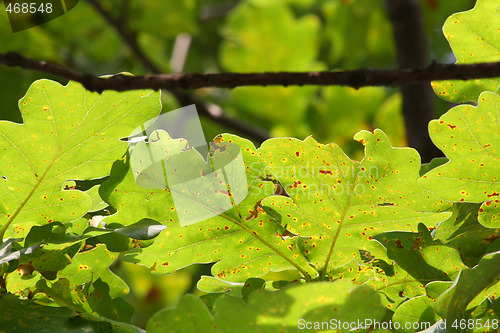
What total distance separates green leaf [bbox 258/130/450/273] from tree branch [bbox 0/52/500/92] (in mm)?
104

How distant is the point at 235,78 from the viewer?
57cm

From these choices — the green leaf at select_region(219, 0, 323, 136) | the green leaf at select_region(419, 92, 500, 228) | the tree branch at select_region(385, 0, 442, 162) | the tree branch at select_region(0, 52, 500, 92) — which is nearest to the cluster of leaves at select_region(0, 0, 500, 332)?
the green leaf at select_region(419, 92, 500, 228)

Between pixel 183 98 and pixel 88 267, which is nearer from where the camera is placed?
pixel 88 267

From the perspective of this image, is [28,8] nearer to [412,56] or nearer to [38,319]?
[412,56]

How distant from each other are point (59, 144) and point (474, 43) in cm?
57

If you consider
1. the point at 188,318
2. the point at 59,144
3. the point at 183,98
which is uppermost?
the point at 59,144

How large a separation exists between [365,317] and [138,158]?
34cm

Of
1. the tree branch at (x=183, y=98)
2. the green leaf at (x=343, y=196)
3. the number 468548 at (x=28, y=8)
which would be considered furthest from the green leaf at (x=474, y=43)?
the tree branch at (x=183, y=98)

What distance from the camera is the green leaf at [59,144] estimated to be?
700 millimetres

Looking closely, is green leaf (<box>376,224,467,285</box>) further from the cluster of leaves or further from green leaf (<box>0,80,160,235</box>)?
green leaf (<box>0,80,160,235</box>)

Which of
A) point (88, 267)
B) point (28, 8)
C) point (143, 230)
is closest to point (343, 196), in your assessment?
point (143, 230)

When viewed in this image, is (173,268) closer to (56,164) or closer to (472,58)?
(56,164)

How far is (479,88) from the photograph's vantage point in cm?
74

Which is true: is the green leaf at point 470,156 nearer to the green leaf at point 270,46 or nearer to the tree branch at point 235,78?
the tree branch at point 235,78
